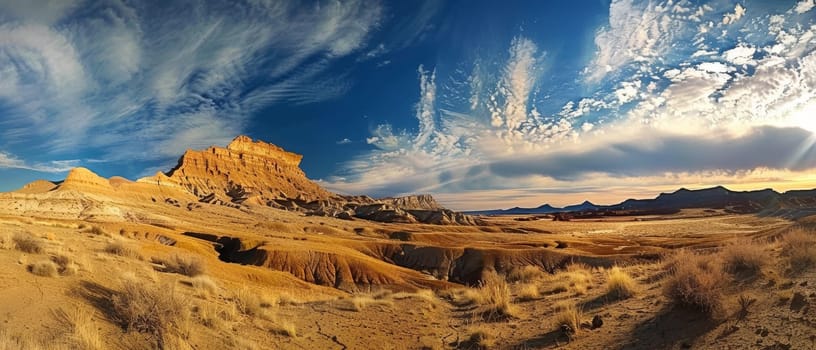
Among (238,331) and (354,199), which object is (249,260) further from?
(354,199)

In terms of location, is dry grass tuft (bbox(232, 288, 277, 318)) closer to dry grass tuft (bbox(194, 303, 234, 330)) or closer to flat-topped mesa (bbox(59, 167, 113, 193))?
dry grass tuft (bbox(194, 303, 234, 330))

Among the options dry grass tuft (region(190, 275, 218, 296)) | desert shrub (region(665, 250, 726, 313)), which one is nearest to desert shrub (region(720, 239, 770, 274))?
desert shrub (region(665, 250, 726, 313))

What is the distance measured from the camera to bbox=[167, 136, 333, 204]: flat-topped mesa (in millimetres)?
121938

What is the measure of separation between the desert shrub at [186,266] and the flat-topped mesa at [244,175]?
9796cm

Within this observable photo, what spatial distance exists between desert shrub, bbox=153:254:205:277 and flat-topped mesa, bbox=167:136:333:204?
9796 cm

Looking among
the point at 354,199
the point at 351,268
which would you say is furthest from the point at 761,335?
the point at 354,199

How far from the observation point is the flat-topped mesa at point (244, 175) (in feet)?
400

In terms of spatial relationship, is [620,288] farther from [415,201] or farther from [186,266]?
[415,201]

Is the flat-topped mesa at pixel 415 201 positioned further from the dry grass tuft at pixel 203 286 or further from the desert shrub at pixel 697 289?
the desert shrub at pixel 697 289

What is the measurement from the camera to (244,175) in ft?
473

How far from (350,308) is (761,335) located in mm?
9449

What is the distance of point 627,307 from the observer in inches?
349

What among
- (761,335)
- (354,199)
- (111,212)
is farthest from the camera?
(354,199)

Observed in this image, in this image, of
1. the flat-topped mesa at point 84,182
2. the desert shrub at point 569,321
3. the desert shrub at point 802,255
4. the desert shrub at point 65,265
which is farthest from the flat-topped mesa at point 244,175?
the desert shrub at point 802,255
